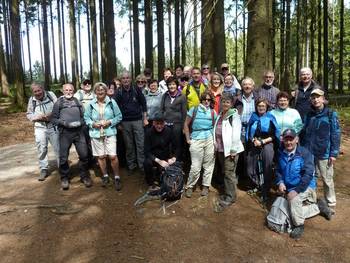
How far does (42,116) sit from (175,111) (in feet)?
8.27

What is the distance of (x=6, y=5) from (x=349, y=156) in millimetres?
29262

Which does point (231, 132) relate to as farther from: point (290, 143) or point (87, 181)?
point (87, 181)

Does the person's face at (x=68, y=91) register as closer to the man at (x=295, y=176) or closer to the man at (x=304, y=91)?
the man at (x=295, y=176)

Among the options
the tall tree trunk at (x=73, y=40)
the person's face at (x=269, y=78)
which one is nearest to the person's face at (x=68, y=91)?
the person's face at (x=269, y=78)

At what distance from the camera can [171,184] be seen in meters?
5.75

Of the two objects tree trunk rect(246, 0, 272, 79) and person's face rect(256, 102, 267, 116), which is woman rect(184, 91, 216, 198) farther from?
tree trunk rect(246, 0, 272, 79)

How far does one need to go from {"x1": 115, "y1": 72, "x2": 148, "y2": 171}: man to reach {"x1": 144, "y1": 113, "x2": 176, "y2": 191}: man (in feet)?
2.33

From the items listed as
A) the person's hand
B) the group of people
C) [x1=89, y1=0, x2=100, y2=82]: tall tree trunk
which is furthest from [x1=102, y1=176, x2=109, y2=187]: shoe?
[x1=89, y1=0, x2=100, y2=82]: tall tree trunk

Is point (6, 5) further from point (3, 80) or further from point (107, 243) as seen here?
point (107, 243)

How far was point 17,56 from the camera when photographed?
50.0 ft

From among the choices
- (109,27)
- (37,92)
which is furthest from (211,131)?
(109,27)

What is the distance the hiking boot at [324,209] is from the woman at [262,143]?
82 cm

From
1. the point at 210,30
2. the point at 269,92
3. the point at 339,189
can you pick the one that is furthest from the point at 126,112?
the point at 210,30

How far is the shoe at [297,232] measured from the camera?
4.74 metres
